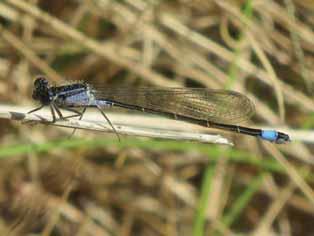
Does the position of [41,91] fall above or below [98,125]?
above

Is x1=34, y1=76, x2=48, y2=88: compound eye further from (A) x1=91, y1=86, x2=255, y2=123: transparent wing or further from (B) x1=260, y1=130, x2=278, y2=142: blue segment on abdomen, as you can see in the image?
(B) x1=260, y1=130, x2=278, y2=142: blue segment on abdomen

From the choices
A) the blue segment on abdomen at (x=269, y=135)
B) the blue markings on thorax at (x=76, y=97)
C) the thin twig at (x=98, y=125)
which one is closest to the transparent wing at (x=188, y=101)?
the blue markings on thorax at (x=76, y=97)

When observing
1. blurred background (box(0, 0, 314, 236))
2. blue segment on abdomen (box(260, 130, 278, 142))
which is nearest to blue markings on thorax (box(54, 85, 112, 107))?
blurred background (box(0, 0, 314, 236))

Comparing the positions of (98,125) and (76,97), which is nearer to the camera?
(98,125)

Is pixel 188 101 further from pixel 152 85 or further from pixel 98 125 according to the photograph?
pixel 98 125

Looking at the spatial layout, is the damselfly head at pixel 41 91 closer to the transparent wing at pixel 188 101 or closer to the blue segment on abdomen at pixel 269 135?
the transparent wing at pixel 188 101

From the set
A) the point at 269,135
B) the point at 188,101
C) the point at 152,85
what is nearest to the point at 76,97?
the point at 188,101
